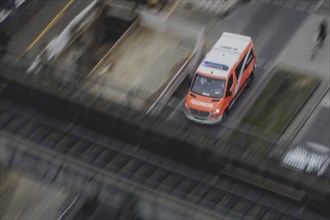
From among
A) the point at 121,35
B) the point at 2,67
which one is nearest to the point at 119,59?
the point at 121,35

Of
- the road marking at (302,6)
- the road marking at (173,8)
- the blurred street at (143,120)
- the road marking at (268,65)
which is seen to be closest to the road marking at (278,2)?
the blurred street at (143,120)

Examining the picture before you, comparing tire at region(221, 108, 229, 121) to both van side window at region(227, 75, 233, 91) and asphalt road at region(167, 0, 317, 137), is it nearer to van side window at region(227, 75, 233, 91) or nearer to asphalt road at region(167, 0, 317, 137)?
van side window at region(227, 75, 233, 91)

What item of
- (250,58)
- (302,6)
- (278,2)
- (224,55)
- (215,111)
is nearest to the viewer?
(215,111)

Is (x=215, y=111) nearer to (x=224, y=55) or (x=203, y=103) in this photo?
(x=203, y=103)

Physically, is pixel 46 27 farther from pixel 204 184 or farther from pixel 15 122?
pixel 204 184

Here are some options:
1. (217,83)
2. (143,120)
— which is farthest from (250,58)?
(143,120)

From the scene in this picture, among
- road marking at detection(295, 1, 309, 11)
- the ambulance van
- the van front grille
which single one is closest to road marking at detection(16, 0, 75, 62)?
the ambulance van
